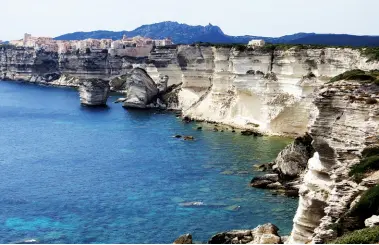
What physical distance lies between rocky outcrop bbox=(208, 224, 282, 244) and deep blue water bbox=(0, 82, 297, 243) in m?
1.69

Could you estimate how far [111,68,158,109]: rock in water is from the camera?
9150 centimetres

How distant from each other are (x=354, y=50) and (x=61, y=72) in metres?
109

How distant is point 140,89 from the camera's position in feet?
302

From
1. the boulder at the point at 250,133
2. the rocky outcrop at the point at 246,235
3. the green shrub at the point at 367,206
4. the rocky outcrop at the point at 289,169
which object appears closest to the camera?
the green shrub at the point at 367,206

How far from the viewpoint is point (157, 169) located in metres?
47.2

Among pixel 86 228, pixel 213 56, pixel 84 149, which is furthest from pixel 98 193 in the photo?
pixel 213 56

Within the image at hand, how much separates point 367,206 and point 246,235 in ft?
33.3

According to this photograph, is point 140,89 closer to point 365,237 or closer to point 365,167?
point 365,167

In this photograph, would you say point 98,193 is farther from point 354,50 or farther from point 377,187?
point 354,50

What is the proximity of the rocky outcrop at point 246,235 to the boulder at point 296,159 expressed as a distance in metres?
11.8

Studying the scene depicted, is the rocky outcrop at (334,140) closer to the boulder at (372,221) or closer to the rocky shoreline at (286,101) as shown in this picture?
the rocky shoreline at (286,101)

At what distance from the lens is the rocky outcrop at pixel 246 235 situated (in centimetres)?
2850

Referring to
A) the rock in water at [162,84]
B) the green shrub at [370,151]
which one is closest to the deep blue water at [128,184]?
the green shrub at [370,151]

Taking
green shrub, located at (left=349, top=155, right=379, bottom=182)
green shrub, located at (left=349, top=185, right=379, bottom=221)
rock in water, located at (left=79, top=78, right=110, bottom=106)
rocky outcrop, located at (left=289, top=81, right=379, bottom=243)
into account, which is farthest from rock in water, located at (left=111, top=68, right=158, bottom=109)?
green shrub, located at (left=349, top=185, right=379, bottom=221)
